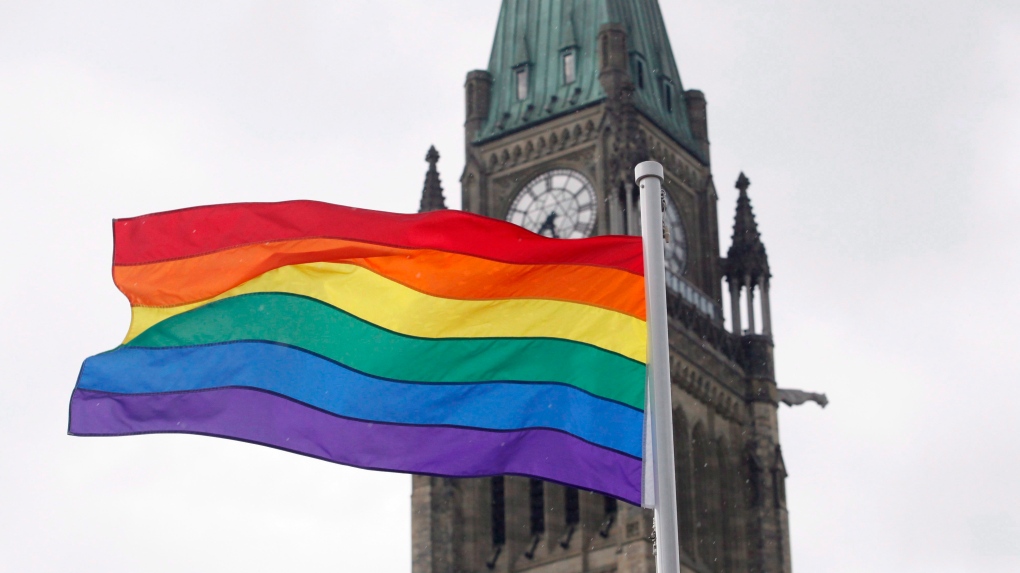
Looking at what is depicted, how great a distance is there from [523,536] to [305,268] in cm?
4421

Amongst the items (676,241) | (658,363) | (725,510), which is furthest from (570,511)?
(658,363)

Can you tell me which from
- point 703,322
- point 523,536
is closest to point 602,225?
point 703,322

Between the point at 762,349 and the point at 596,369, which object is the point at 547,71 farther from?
the point at 596,369

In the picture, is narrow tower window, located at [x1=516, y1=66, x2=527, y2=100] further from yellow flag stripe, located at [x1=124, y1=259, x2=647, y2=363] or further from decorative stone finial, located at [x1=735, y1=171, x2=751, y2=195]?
yellow flag stripe, located at [x1=124, y1=259, x2=647, y2=363]

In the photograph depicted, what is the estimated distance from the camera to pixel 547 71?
238 feet

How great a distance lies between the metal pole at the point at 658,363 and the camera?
1770cm

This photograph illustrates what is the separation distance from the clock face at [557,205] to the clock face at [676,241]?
363 cm

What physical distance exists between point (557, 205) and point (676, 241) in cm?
495

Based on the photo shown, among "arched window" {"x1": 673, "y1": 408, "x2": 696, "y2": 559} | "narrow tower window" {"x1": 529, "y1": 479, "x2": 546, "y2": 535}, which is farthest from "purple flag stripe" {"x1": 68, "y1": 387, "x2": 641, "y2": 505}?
"arched window" {"x1": 673, "y1": 408, "x2": 696, "y2": 559}

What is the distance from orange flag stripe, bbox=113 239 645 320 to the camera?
21.3m

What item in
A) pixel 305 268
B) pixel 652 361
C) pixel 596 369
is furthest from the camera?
pixel 305 268

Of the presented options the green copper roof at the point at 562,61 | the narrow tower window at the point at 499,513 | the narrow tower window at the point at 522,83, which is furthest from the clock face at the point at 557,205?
the narrow tower window at the point at 499,513

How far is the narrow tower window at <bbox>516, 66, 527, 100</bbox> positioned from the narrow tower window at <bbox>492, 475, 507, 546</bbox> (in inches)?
533

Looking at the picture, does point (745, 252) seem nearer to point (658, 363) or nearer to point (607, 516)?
point (607, 516)
